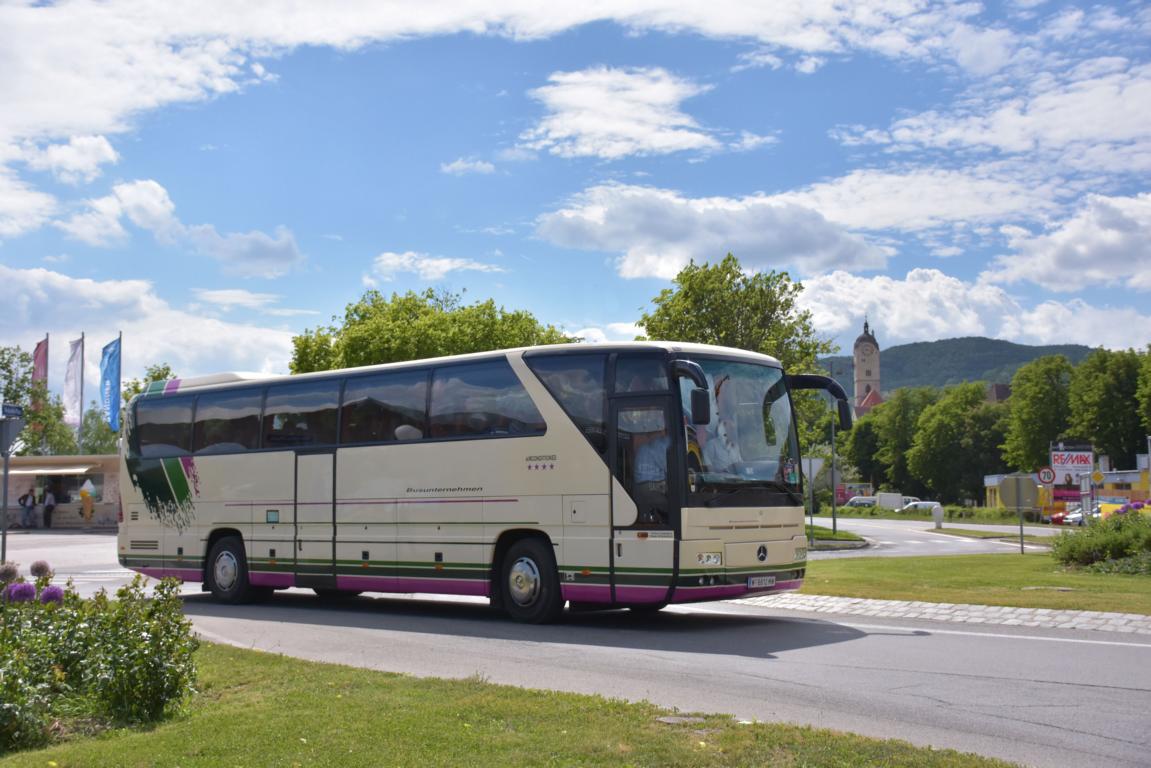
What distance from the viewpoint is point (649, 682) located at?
998cm

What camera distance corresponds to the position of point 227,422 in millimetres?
19734

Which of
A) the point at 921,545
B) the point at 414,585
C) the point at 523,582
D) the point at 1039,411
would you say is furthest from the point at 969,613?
the point at 1039,411

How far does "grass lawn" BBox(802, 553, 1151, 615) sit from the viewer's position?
53.6 ft

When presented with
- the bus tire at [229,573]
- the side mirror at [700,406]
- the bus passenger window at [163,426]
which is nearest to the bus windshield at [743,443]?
the side mirror at [700,406]

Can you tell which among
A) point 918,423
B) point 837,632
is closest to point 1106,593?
point 837,632

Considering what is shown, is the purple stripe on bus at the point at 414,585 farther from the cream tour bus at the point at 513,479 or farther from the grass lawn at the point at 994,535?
the grass lawn at the point at 994,535

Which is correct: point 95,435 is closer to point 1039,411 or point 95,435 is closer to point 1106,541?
point 1039,411

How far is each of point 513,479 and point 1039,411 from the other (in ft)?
286

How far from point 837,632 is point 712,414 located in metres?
2.82

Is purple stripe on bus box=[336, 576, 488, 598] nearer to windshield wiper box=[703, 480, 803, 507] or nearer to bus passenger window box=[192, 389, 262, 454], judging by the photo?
bus passenger window box=[192, 389, 262, 454]

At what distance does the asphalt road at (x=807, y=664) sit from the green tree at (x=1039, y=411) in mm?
83226

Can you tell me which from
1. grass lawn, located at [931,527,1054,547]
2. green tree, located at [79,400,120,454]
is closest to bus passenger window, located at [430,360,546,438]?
grass lawn, located at [931,527,1054,547]

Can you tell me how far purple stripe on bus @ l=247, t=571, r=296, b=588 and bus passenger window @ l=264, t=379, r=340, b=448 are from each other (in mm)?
1991

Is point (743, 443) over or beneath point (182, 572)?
over
